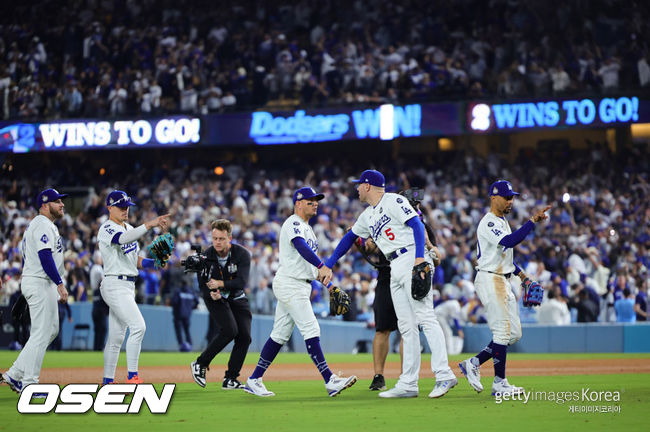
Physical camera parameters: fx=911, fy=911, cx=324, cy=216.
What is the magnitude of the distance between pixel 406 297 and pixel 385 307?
116 centimetres

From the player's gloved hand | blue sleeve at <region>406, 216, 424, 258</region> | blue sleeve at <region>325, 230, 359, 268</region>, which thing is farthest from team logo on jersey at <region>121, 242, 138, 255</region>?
the player's gloved hand

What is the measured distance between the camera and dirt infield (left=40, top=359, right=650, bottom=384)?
11233mm

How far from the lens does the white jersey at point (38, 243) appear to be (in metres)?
8.59

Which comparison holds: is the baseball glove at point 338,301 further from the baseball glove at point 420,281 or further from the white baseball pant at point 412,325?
the baseball glove at point 420,281

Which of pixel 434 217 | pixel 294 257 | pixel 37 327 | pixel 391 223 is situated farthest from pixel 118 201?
pixel 434 217

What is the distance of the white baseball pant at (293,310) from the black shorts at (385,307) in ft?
3.32

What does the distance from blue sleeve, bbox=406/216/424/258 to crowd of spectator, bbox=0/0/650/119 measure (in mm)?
17129

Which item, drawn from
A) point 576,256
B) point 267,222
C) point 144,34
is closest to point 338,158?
point 267,222

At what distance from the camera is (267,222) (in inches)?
940

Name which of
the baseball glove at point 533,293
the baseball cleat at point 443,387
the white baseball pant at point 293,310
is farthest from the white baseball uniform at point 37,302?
the baseball glove at point 533,293

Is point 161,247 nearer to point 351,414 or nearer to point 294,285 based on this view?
point 294,285

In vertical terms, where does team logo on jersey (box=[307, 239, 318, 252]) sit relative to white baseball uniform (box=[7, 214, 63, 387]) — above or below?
above

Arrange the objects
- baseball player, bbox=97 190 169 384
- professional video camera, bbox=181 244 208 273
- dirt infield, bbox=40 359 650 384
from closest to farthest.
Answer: baseball player, bbox=97 190 169 384
professional video camera, bbox=181 244 208 273
dirt infield, bbox=40 359 650 384

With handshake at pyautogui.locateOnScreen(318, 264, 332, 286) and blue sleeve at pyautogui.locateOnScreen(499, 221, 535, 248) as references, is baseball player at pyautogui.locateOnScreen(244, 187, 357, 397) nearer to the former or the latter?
handshake at pyautogui.locateOnScreen(318, 264, 332, 286)
